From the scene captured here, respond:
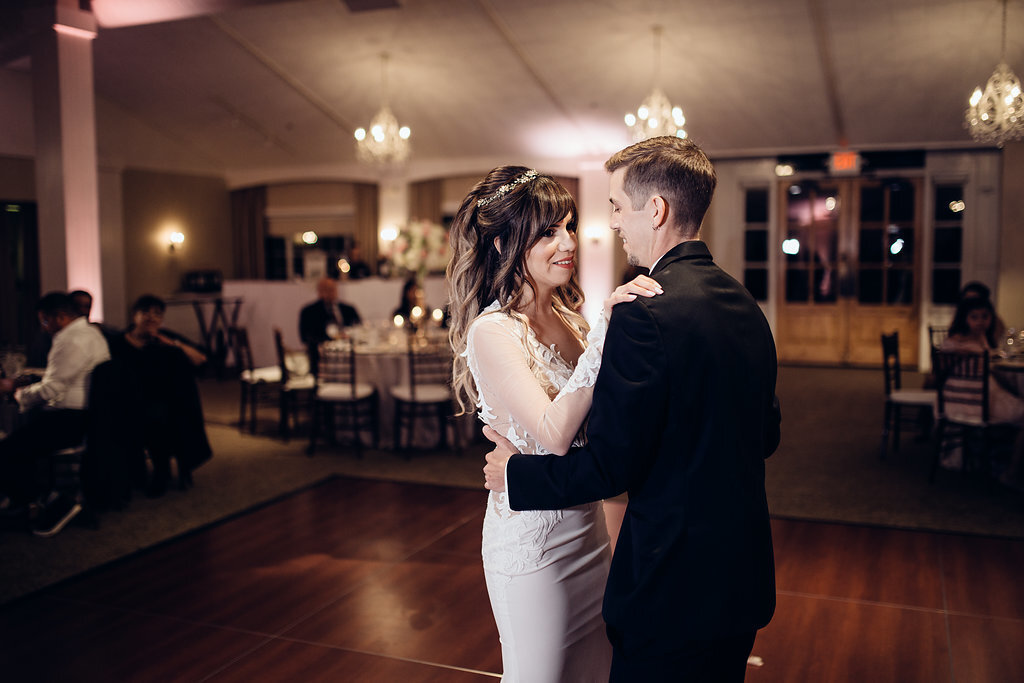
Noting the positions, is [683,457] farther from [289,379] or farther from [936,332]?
[936,332]

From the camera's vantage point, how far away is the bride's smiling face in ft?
5.86

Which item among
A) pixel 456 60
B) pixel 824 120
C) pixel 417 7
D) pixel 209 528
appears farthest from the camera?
pixel 824 120

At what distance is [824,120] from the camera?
1018cm

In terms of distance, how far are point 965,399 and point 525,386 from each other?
493 cm

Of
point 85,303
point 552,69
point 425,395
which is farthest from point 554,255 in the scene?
point 552,69

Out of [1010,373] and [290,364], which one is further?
[290,364]

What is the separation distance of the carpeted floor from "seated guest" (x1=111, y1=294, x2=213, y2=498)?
→ 8.8 inches

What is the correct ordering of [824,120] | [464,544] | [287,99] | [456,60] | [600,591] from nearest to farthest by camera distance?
[600,591], [464,544], [456,60], [824,120], [287,99]

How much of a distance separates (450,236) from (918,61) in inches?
327

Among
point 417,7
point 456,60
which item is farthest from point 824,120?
point 417,7

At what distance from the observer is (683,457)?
1.38 m

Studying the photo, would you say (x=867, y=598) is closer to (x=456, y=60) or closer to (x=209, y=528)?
(x=209, y=528)

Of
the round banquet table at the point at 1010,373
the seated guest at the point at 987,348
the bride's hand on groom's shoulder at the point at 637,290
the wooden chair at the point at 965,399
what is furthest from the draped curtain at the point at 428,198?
the bride's hand on groom's shoulder at the point at 637,290

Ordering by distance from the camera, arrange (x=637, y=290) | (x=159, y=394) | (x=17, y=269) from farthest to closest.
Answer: (x=17, y=269)
(x=159, y=394)
(x=637, y=290)
